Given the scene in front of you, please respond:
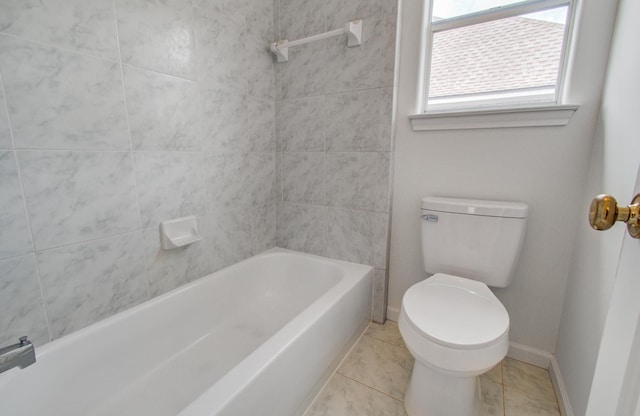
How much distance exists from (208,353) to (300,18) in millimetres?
1953

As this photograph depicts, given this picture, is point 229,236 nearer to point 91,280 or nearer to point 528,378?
point 91,280

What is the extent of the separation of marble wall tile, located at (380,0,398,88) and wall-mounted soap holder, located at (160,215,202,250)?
1254 mm

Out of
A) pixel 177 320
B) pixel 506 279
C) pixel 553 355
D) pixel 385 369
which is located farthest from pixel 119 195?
pixel 553 355

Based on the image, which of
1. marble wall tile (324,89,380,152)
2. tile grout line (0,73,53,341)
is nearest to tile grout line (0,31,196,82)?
tile grout line (0,73,53,341)

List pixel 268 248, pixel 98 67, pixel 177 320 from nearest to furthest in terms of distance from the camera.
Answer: pixel 98 67
pixel 177 320
pixel 268 248

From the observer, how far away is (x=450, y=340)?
922mm

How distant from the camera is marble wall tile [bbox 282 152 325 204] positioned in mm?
1775

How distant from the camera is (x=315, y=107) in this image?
172 cm

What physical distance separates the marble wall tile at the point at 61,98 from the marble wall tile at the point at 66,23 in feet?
0.11

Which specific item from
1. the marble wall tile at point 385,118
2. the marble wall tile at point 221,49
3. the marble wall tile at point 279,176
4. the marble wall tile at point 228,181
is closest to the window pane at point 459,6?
the marble wall tile at point 385,118

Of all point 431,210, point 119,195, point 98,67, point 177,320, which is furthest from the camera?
point 431,210

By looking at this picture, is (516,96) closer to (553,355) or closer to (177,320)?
(553,355)

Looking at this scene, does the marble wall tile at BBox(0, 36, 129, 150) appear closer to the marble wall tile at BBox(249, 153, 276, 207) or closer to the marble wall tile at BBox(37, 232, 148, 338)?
the marble wall tile at BBox(37, 232, 148, 338)

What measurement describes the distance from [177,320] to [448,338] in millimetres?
1186
